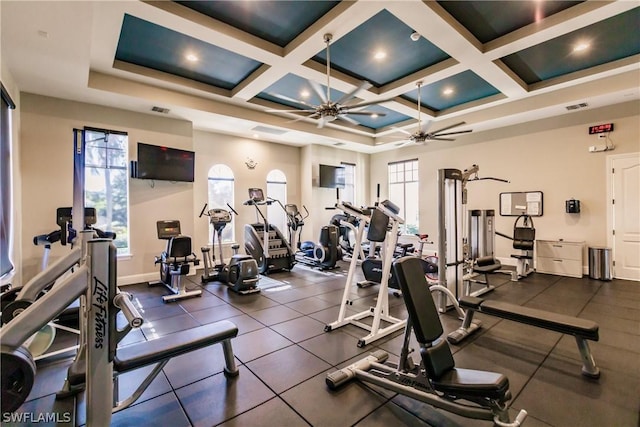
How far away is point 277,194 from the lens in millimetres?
9055

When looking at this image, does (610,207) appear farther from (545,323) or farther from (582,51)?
(545,323)

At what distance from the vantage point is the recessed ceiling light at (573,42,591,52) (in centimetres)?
449

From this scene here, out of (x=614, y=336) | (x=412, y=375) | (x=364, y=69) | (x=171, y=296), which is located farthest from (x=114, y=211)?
(x=614, y=336)

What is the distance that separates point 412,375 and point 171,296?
4073 mm

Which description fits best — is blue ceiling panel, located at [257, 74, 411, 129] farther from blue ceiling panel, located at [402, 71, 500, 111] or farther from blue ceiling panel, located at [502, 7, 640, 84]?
blue ceiling panel, located at [502, 7, 640, 84]

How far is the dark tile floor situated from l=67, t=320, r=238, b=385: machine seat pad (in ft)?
1.39

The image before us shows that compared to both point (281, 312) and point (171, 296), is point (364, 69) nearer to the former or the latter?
point (281, 312)

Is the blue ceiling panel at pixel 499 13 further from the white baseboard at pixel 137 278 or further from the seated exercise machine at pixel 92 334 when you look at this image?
the white baseboard at pixel 137 278

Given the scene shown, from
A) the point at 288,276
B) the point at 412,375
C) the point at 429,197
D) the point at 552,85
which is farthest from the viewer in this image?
the point at 429,197

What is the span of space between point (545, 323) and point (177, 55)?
595cm

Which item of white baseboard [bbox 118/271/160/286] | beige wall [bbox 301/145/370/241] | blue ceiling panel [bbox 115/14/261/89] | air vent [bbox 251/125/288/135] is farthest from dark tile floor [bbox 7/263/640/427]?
beige wall [bbox 301/145/370/241]

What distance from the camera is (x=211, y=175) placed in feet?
25.3

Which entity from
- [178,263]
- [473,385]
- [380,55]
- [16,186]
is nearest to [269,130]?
[380,55]

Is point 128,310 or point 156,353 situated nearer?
point 128,310
